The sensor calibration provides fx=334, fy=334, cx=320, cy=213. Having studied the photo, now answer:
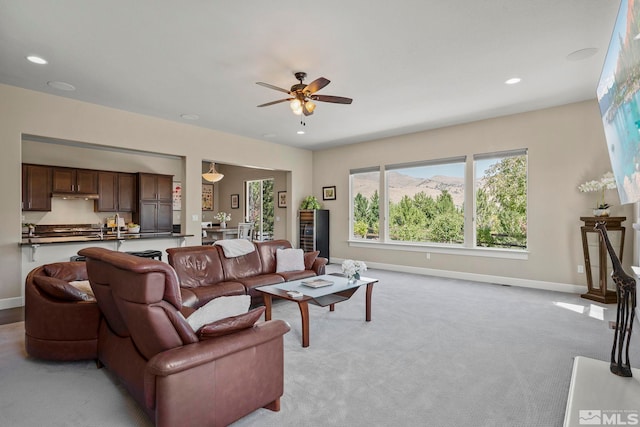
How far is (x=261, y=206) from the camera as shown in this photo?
9.62 meters

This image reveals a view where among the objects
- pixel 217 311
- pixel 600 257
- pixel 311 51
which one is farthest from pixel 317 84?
pixel 600 257

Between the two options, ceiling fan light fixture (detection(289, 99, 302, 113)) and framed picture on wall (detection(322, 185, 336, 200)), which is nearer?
ceiling fan light fixture (detection(289, 99, 302, 113))

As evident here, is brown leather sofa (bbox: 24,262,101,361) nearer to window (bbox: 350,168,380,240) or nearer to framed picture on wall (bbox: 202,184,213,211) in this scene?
Answer: window (bbox: 350,168,380,240)

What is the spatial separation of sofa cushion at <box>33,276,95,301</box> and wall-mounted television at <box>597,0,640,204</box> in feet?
13.0

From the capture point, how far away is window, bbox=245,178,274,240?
30.5 ft

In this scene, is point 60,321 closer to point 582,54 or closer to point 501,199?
point 582,54

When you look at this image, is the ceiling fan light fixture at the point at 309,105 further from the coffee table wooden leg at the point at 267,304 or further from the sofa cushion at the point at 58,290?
the sofa cushion at the point at 58,290

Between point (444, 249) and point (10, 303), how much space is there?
6.52 m

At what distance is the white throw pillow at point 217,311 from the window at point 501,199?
5019 millimetres

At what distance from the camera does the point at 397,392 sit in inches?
87.6

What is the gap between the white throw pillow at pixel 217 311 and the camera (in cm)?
186

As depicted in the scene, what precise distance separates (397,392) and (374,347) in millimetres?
751

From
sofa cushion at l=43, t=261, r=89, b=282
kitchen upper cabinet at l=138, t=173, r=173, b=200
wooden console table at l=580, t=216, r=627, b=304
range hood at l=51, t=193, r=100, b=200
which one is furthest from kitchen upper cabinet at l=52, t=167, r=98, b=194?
wooden console table at l=580, t=216, r=627, b=304

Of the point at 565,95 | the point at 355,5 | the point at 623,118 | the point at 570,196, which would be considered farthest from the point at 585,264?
the point at 355,5
